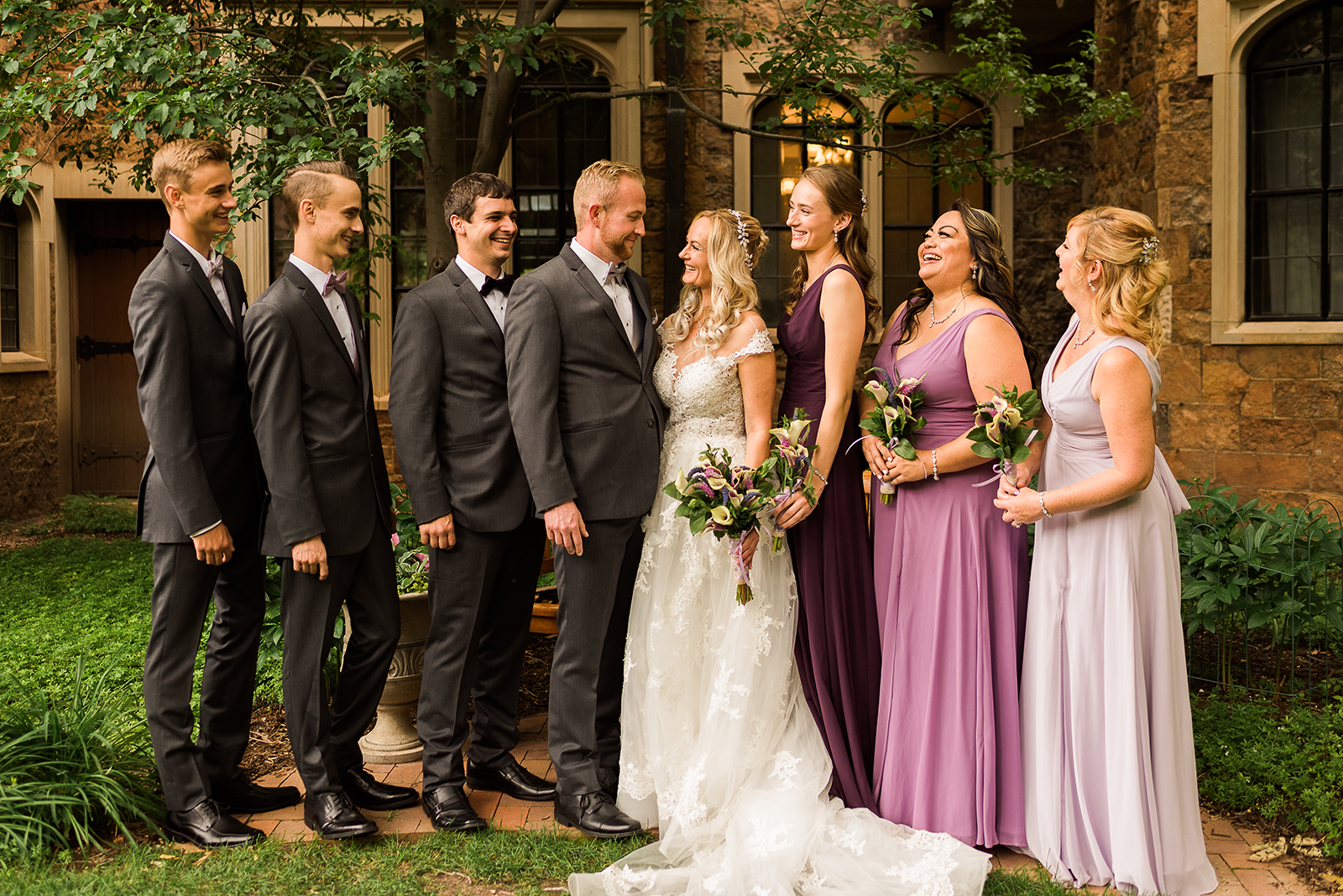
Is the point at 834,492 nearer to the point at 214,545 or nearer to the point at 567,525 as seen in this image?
the point at 567,525

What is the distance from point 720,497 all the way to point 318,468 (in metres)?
1.30

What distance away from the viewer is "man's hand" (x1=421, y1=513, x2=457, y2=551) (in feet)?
11.8

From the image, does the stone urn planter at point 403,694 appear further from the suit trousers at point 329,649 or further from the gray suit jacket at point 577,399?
the gray suit jacket at point 577,399

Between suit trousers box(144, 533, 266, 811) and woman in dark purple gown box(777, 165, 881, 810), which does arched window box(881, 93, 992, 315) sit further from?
suit trousers box(144, 533, 266, 811)

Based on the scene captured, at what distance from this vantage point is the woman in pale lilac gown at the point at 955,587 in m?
3.45

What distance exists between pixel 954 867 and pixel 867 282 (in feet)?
6.39

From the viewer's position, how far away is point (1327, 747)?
3.96 m

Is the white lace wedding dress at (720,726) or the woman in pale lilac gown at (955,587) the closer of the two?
the white lace wedding dress at (720,726)

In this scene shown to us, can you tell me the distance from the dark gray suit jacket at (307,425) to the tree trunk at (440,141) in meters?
2.20

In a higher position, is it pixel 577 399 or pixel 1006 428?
pixel 577 399

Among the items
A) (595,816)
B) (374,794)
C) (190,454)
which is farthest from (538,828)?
(190,454)

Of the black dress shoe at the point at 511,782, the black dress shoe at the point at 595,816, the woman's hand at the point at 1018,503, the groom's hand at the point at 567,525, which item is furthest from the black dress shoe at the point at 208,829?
the woman's hand at the point at 1018,503

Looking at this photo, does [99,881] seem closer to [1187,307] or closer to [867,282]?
[867,282]

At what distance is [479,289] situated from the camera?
146 inches
